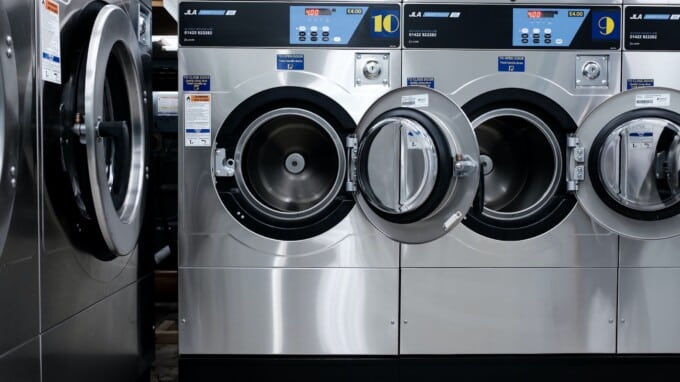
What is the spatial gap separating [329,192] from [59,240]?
91 cm

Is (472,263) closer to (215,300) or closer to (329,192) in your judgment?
(329,192)

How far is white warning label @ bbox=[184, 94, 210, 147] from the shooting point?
6.04ft

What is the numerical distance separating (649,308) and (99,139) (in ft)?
6.39

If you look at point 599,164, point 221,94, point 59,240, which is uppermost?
point 221,94

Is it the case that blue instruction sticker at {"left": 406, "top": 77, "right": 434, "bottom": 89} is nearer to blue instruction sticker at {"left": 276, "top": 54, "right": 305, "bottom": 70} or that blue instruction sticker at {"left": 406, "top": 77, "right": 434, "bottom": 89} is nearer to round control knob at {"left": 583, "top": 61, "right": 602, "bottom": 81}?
blue instruction sticker at {"left": 276, "top": 54, "right": 305, "bottom": 70}

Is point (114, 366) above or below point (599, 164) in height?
below

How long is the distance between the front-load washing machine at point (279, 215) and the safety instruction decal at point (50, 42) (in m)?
0.64

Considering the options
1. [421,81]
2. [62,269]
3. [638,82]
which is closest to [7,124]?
[62,269]

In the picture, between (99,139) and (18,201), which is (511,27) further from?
(18,201)

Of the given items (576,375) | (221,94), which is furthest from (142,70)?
(576,375)

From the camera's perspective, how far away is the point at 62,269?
1.24 meters

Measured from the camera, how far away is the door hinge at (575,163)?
1.82 metres

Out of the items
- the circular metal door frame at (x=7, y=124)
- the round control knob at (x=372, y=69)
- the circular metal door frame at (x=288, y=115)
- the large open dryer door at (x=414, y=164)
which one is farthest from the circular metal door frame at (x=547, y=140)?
the circular metal door frame at (x=7, y=124)

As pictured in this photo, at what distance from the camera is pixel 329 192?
1870 mm
